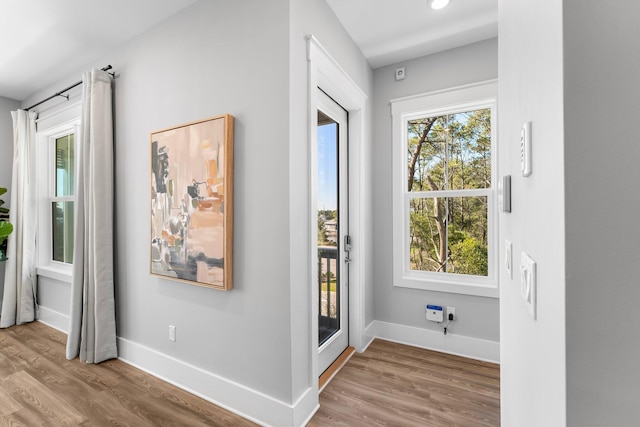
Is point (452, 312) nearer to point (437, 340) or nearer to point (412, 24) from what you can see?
point (437, 340)

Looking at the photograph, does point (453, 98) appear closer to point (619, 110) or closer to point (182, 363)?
point (619, 110)

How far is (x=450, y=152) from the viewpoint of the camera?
2682 mm

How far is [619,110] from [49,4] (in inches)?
A: 122

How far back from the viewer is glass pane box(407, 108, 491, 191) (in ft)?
8.36

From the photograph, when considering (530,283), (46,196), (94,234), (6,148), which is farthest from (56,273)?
(530,283)

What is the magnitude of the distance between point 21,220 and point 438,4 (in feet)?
15.4

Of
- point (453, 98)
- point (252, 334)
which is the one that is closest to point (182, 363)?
point (252, 334)

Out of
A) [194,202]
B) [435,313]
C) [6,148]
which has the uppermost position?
[6,148]

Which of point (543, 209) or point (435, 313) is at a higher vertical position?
point (543, 209)

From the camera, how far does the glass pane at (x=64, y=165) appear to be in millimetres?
3418

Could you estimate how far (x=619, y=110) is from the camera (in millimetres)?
379

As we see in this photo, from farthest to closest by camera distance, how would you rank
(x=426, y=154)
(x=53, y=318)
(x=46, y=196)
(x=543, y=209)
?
(x=46, y=196) → (x=53, y=318) → (x=426, y=154) → (x=543, y=209)

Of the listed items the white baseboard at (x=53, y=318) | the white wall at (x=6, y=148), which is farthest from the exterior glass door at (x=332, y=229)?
the white wall at (x=6, y=148)

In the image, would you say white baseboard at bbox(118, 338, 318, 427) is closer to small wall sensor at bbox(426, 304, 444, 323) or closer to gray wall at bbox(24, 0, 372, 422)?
gray wall at bbox(24, 0, 372, 422)
